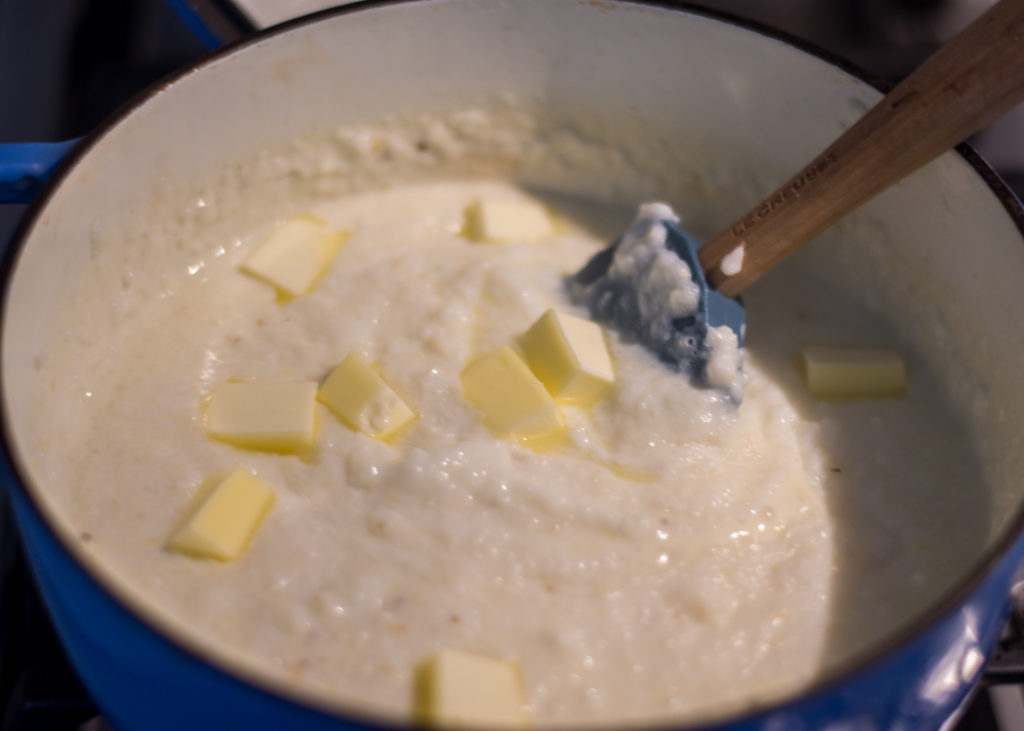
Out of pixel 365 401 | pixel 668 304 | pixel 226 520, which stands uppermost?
pixel 668 304

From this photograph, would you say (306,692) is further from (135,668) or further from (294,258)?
(294,258)

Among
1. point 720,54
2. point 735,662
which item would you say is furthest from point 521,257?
point 735,662

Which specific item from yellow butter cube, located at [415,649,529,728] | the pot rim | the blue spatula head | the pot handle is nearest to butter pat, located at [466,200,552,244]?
the blue spatula head

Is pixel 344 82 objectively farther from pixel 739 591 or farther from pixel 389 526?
pixel 739 591

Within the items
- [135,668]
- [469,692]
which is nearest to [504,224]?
[469,692]

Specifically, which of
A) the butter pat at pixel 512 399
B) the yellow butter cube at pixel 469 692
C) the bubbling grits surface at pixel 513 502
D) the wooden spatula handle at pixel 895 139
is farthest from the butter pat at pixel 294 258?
the yellow butter cube at pixel 469 692

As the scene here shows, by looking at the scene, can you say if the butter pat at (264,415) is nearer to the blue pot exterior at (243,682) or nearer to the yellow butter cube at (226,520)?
the yellow butter cube at (226,520)
